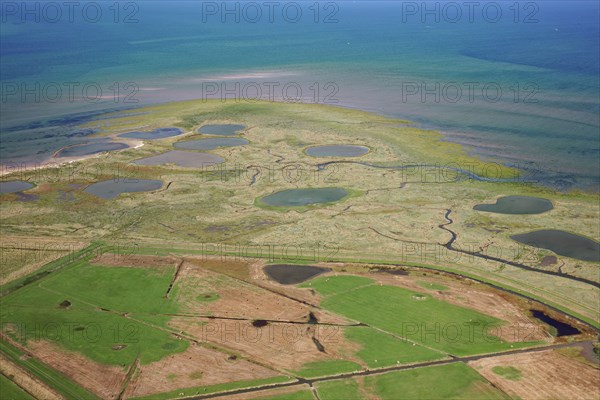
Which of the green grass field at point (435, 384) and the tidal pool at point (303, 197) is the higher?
the tidal pool at point (303, 197)

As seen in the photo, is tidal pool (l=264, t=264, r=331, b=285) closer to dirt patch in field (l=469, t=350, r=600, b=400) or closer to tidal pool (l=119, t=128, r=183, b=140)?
dirt patch in field (l=469, t=350, r=600, b=400)

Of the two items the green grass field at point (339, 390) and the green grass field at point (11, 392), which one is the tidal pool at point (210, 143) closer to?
the green grass field at point (11, 392)

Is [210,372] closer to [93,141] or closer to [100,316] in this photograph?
[100,316]

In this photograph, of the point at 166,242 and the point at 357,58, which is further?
the point at 357,58

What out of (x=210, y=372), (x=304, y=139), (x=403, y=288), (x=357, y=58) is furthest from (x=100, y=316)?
(x=357, y=58)

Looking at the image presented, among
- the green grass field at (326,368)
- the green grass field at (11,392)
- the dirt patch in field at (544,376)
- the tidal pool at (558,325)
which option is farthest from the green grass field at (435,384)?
the green grass field at (11,392)
